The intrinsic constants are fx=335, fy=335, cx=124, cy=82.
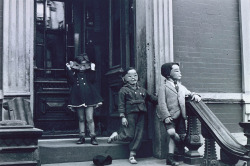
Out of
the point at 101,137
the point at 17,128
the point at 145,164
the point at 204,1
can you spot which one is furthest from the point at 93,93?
the point at 204,1

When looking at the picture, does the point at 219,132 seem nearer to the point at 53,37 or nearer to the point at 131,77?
the point at 131,77

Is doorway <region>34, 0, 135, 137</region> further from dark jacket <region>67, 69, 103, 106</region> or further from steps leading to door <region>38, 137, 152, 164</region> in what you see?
steps leading to door <region>38, 137, 152, 164</region>

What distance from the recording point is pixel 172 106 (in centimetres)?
527

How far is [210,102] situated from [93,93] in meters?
2.29

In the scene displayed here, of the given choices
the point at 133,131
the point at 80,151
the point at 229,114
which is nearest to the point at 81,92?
the point at 80,151

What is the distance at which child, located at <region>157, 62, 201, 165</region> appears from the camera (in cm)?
517

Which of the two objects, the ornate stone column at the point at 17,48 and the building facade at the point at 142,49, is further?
the building facade at the point at 142,49

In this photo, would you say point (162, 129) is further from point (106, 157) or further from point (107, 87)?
point (107, 87)

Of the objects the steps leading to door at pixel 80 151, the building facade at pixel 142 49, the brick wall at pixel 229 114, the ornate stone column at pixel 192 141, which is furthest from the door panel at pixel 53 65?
the brick wall at pixel 229 114

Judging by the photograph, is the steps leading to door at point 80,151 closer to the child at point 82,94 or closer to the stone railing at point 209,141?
the child at point 82,94

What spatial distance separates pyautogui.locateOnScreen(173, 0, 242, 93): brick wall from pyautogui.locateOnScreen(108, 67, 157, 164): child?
3.67 ft

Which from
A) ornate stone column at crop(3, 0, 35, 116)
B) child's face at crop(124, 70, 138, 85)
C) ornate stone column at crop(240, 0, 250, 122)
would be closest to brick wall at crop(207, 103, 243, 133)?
ornate stone column at crop(240, 0, 250, 122)

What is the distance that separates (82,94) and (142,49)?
1372 mm

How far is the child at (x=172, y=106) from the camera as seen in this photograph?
5.17 meters
